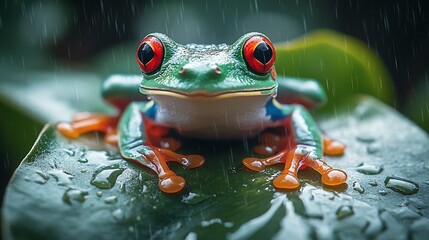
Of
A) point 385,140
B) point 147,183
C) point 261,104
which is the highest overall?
point 261,104

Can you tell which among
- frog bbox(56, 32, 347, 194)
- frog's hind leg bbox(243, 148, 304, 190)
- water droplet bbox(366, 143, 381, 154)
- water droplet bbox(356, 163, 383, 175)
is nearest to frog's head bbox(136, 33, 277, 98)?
frog bbox(56, 32, 347, 194)

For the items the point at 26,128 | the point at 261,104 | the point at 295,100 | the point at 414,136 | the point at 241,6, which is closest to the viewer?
the point at 261,104

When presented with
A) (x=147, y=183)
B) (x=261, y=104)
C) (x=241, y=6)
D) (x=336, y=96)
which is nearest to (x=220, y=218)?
(x=147, y=183)

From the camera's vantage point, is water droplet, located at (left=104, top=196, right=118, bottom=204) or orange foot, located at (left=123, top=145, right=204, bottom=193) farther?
orange foot, located at (left=123, top=145, right=204, bottom=193)

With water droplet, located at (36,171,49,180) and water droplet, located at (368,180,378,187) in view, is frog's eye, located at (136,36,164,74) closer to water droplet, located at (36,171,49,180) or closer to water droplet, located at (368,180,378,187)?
water droplet, located at (36,171,49,180)

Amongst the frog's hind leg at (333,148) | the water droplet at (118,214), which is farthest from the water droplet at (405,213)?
the water droplet at (118,214)

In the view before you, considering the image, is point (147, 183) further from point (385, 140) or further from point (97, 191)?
point (385, 140)

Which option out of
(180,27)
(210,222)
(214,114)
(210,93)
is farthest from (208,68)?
(180,27)
